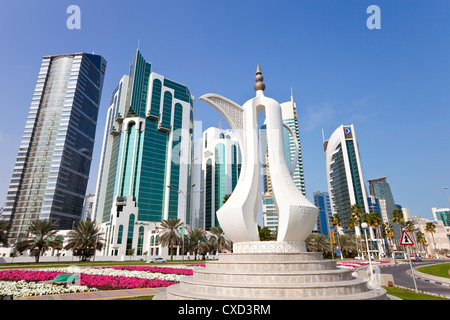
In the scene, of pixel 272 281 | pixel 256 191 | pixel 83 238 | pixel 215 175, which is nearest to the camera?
pixel 272 281

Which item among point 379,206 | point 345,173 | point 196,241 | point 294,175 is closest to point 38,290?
point 196,241

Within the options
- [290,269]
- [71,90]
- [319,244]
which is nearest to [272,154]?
[290,269]

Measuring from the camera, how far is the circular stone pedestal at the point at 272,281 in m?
7.43

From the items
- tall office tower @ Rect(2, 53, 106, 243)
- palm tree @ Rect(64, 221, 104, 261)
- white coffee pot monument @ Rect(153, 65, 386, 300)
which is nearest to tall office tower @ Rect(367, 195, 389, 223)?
palm tree @ Rect(64, 221, 104, 261)

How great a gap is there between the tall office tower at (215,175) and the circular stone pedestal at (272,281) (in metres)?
99.6

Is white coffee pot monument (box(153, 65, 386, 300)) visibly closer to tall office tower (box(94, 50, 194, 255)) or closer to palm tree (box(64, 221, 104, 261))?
palm tree (box(64, 221, 104, 261))

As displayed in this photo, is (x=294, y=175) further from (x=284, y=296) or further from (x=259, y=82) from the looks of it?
(x=284, y=296)

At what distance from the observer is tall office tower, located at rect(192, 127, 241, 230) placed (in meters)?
112

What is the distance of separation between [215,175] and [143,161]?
5123 cm

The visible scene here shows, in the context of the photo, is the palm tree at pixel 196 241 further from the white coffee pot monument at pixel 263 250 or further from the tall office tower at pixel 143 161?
the white coffee pot monument at pixel 263 250

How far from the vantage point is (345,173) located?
110750 millimetres

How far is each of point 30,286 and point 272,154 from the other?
45.0 ft

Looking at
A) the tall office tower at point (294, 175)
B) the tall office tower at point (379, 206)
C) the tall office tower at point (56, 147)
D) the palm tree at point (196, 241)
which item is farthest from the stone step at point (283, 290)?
the tall office tower at point (379, 206)

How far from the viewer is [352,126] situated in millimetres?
115812
